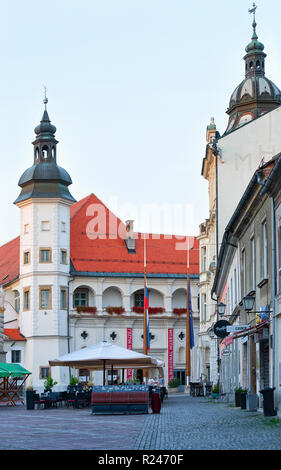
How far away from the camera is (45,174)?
68.8 m

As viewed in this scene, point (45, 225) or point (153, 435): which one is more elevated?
point (45, 225)

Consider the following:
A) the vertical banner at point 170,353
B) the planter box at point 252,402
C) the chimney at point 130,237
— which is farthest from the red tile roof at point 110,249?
the planter box at point 252,402

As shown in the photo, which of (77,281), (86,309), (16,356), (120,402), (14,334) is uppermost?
(77,281)

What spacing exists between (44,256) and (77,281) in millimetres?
4596

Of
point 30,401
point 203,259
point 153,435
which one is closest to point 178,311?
point 203,259

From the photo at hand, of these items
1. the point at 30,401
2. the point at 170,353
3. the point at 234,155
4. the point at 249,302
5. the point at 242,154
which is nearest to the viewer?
the point at 249,302

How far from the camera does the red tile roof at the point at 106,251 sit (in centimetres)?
7450

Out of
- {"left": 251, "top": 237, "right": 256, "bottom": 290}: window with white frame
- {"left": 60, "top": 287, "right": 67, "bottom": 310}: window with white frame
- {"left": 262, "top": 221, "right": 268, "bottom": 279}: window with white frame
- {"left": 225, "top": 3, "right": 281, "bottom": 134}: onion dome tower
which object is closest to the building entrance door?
{"left": 60, "top": 287, "right": 67, "bottom": 310}: window with white frame

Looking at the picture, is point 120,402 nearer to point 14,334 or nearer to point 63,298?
point 14,334

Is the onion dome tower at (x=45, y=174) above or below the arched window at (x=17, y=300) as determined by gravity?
above

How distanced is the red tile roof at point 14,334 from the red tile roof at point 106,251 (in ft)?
18.9

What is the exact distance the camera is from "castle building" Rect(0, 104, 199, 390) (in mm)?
67750

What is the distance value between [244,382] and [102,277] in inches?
1738

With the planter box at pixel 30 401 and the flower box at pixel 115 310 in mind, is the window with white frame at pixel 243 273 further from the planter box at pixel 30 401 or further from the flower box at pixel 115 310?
the flower box at pixel 115 310
